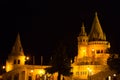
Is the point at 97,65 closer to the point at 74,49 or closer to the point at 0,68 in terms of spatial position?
the point at 74,49

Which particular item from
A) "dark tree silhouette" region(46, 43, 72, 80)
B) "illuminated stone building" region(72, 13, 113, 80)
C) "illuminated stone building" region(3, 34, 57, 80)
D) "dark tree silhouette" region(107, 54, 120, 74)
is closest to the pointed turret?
"illuminated stone building" region(72, 13, 113, 80)

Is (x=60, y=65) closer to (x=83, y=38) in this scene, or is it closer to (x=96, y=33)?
(x=83, y=38)

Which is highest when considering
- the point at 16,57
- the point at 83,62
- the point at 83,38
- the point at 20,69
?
the point at 83,38

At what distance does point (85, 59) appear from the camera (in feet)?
289

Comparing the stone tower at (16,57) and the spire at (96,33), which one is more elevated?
the spire at (96,33)

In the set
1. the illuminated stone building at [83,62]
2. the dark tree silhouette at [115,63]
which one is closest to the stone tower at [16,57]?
the illuminated stone building at [83,62]

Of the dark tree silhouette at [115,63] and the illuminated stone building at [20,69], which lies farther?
the illuminated stone building at [20,69]

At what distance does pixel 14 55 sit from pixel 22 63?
253cm

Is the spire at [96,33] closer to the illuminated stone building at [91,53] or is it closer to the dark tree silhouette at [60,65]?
the illuminated stone building at [91,53]

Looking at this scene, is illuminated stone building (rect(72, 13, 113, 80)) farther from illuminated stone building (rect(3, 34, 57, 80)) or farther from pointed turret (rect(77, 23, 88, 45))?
illuminated stone building (rect(3, 34, 57, 80))

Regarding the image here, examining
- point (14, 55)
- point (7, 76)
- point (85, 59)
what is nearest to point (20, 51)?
point (14, 55)

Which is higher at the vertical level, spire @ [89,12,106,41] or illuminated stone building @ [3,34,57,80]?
spire @ [89,12,106,41]

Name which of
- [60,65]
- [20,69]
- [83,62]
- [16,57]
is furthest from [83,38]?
[60,65]

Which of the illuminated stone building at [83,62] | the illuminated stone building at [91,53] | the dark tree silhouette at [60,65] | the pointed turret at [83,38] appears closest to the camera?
the dark tree silhouette at [60,65]
